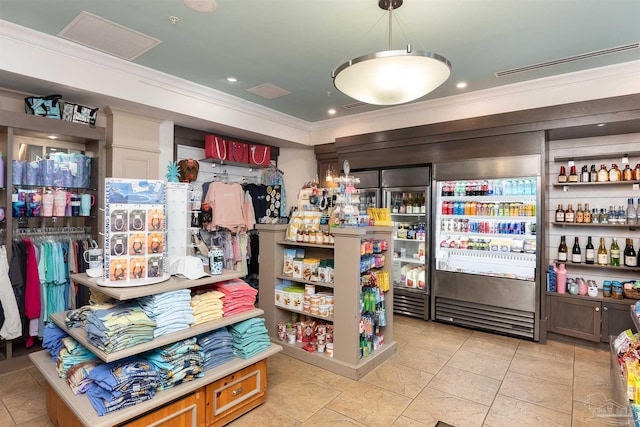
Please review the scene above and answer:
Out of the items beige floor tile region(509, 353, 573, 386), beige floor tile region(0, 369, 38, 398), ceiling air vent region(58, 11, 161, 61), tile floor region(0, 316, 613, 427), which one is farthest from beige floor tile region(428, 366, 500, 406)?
ceiling air vent region(58, 11, 161, 61)

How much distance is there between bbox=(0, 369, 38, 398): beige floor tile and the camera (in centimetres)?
284

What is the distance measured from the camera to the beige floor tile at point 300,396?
8.44 ft

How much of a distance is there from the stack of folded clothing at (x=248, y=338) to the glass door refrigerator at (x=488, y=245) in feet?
9.52

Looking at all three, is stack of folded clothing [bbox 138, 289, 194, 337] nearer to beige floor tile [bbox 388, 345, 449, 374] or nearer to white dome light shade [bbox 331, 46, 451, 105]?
white dome light shade [bbox 331, 46, 451, 105]

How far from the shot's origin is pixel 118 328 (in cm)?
187

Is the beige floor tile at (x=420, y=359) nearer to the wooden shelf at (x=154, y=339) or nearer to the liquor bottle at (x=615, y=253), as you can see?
the wooden shelf at (x=154, y=339)

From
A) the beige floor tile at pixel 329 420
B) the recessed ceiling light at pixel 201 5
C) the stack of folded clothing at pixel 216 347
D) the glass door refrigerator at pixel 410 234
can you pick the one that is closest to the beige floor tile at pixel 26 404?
the stack of folded clothing at pixel 216 347

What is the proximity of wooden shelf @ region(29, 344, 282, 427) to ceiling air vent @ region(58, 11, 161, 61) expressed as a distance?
2593mm

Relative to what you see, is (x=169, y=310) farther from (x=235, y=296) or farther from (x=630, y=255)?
(x=630, y=255)

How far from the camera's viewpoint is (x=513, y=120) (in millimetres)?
4035

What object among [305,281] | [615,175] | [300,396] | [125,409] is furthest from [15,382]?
[615,175]

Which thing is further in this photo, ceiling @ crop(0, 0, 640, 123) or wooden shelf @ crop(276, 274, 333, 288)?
wooden shelf @ crop(276, 274, 333, 288)

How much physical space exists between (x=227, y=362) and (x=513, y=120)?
3971 mm

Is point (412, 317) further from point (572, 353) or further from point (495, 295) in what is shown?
point (572, 353)
